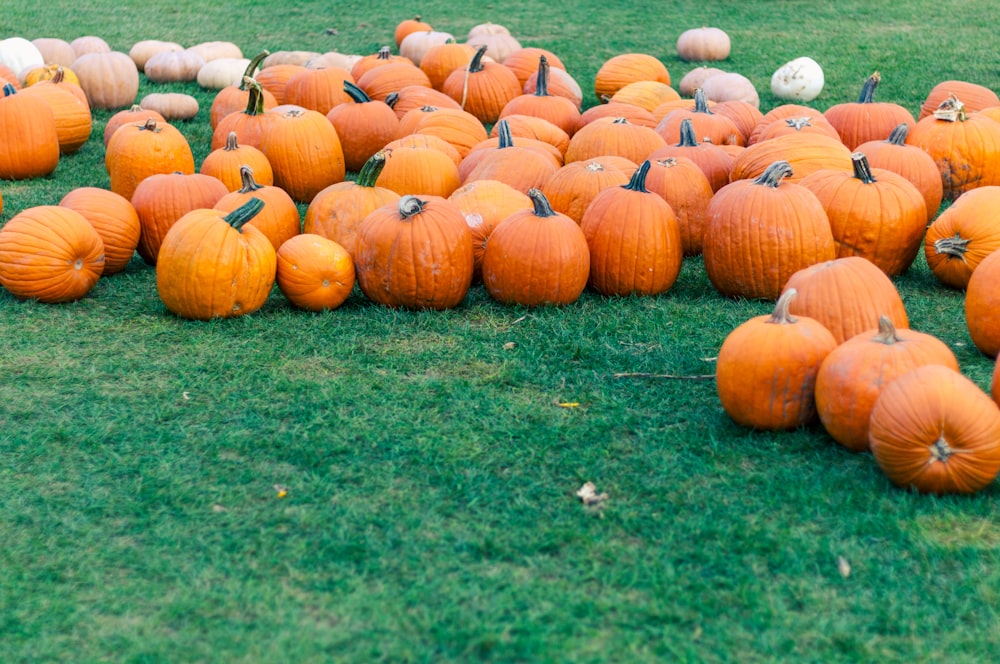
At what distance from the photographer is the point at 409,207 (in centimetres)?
506

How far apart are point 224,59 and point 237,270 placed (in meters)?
5.92

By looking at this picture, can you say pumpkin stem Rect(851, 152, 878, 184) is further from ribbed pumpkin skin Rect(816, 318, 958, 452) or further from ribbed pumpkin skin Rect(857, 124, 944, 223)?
ribbed pumpkin skin Rect(816, 318, 958, 452)

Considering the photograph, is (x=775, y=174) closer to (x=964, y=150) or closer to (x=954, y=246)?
(x=954, y=246)

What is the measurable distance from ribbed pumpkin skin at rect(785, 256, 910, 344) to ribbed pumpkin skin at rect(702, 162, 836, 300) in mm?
802

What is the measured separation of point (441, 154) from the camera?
20.6 feet

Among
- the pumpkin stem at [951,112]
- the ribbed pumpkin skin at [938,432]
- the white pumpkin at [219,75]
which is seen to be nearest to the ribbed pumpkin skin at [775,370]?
the ribbed pumpkin skin at [938,432]

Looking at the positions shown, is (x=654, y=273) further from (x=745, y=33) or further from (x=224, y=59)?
(x=745, y=33)

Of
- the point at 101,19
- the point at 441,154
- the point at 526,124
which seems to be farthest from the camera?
the point at 101,19

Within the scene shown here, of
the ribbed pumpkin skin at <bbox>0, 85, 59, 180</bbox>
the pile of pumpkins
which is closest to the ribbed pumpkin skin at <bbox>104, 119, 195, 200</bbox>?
the pile of pumpkins

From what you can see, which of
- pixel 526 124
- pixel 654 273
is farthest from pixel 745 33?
pixel 654 273

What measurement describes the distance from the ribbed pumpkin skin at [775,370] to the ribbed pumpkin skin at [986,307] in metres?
0.93

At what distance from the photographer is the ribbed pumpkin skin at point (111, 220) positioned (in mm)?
5512

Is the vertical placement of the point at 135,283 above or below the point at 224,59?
below

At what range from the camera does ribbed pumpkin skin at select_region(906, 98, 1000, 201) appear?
21.1ft
